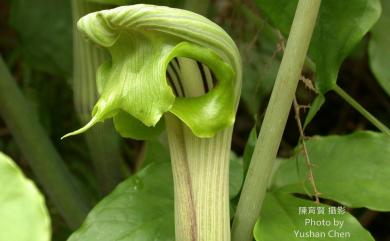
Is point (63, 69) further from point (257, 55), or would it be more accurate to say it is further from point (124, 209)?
point (124, 209)

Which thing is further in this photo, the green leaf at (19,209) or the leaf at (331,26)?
the leaf at (331,26)

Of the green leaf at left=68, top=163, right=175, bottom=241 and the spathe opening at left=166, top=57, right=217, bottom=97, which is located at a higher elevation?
the spathe opening at left=166, top=57, right=217, bottom=97

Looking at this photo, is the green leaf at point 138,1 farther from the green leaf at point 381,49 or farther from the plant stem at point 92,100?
the green leaf at point 381,49

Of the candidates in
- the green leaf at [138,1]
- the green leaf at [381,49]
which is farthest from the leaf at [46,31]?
the green leaf at [381,49]

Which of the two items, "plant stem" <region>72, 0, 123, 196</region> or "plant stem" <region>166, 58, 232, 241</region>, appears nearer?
"plant stem" <region>166, 58, 232, 241</region>

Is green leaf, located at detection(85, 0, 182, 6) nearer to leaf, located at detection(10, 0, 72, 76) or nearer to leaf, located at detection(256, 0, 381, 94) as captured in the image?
leaf, located at detection(256, 0, 381, 94)

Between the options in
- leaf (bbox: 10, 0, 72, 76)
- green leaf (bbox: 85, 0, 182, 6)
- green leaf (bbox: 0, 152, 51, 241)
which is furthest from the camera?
leaf (bbox: 10, 0, 72, 76)

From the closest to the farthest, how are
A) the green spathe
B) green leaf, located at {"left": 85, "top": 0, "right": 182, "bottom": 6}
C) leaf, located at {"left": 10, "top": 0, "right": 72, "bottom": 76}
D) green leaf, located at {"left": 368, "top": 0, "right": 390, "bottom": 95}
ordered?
1. the green spathe
2. green leaf, located at {"left": 85, "top": 0, "right": 182, "bottom": 6}
3. green leaf, located at {"left": 368, "top": 0, "right": 390, "bottom": 95}
4. leaf, located at {"left": 10, "top": 0, "right": 72, "bottom": 76}

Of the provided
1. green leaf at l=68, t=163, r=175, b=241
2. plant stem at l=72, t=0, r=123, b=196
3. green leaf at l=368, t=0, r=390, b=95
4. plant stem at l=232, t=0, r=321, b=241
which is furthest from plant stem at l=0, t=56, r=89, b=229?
green leaf at l=368, t=0, r=390, b=95
